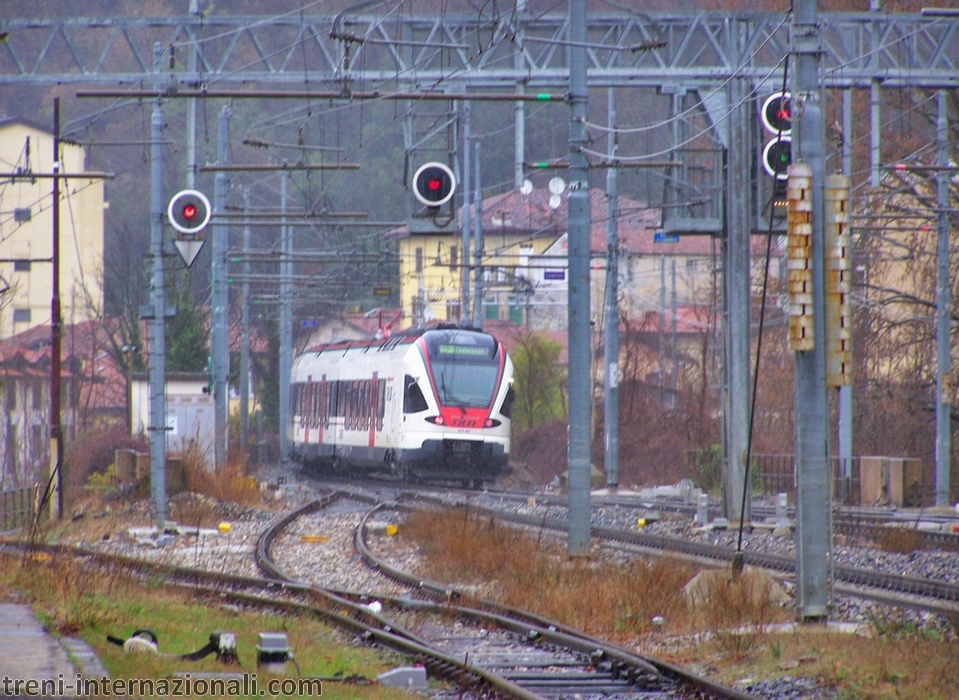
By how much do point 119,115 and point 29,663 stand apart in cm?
6340

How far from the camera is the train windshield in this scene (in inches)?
1194

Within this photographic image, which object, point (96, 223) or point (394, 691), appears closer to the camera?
point (394, 691)

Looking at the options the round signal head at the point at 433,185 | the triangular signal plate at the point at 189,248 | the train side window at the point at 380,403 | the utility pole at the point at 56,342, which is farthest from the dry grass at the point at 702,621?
the train side window at the point at 380,403

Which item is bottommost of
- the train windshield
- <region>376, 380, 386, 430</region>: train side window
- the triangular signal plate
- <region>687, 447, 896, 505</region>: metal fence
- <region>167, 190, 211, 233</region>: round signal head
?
<region>687, 447, 896, 505</region>: metal fence

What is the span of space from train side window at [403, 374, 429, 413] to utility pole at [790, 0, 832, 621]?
744 inches

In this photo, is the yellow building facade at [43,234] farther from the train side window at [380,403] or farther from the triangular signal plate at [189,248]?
the triangular signal plate at [189,248]

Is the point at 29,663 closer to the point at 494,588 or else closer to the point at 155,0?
the point at 494,588

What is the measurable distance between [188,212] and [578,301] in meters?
7.14

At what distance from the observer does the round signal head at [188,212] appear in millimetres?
21141

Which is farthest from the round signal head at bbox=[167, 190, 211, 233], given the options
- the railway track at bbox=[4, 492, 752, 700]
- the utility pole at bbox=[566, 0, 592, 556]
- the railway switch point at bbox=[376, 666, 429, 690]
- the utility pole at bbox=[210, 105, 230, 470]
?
the railway switch point at bbox=[376, 666, 429, 690]

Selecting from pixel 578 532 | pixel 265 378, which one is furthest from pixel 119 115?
pixel 578 532

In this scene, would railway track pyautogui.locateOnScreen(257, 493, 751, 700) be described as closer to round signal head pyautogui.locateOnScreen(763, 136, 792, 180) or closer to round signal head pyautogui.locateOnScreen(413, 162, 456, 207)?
round signal head pyautogui.locateOnScreen(413, 162, 456, 207)

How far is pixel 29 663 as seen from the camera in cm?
773

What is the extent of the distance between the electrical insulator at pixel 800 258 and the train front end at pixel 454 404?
18838 mm
